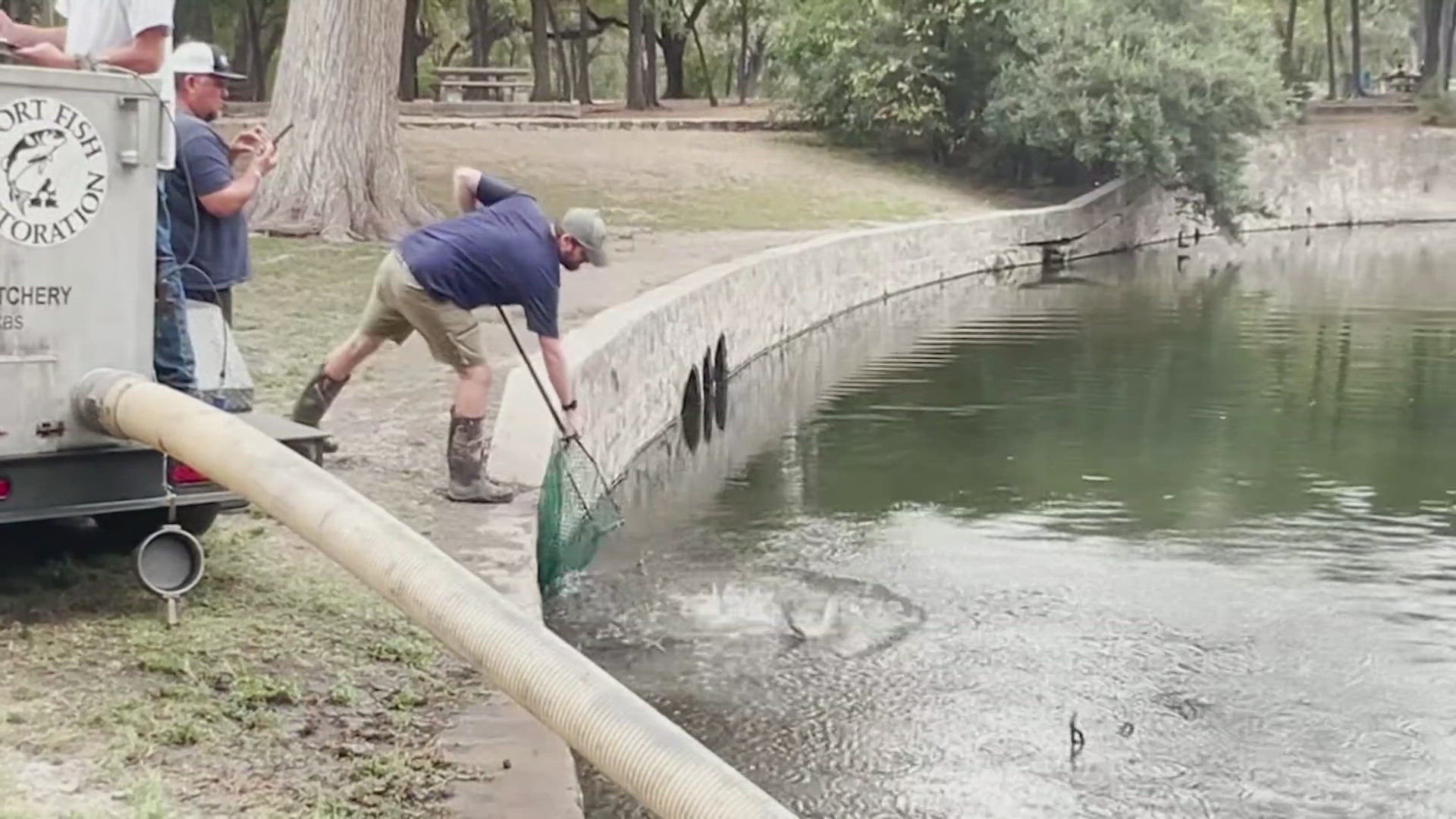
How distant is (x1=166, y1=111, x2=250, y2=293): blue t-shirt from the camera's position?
6.52 meters

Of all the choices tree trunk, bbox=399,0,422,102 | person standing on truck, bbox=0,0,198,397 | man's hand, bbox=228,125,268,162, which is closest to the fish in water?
person standing on truck, bbox=0,0,198,397

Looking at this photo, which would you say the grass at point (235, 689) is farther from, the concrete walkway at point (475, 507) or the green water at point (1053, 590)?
the green water at point (1053, 590)

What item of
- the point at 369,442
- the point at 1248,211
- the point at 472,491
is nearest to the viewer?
the point at 472,491

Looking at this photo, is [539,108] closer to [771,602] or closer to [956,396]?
[956,396]

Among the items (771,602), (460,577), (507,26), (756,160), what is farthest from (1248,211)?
(460,577)

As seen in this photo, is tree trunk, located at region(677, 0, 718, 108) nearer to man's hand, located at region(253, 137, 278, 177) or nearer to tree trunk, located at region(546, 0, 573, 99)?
tree trunk, located at region(546, 0, 573, 99)

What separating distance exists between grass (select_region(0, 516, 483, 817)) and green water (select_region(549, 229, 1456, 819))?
45.5 inches

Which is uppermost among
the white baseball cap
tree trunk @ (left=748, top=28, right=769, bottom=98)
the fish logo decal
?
tree trunk @ (left=748, top=28, right=769, bottom=98)

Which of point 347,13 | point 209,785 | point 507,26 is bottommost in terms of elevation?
point 209,785

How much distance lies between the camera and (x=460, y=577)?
4090mm

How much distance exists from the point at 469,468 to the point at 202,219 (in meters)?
1.48

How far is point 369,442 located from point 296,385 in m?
1.25

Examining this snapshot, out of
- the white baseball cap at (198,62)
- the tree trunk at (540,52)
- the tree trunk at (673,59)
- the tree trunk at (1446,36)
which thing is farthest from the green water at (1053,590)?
the tree trunk at (1446,36)

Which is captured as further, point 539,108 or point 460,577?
point 539,108
